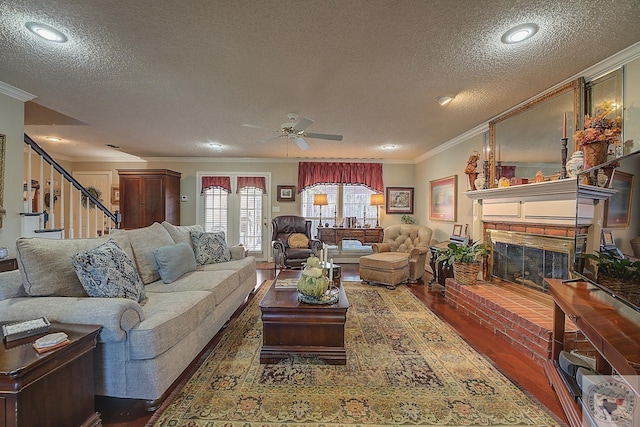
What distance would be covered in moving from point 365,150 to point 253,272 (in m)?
3.22

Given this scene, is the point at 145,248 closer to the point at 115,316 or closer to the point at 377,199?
the point at 115,316

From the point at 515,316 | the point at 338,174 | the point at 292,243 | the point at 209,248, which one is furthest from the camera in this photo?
the point at 338,174

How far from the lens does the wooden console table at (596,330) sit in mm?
1146

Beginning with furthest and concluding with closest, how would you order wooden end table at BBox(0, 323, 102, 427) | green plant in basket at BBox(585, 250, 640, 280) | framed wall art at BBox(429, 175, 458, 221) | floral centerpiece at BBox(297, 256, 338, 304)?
framed wall art at BBox(429, 175, 458, 221)
floral centerpiece at BBox(297, 256, 338, 304)
green plant in basket at BBox(585, 250, 640, 280)
wooden end table at BBox(0, 323, 102, 427)

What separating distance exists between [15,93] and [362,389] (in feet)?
13.9

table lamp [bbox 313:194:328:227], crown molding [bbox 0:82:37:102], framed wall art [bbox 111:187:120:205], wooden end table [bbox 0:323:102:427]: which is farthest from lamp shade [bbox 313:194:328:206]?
framed wall art [bbox 111:187:120:205]

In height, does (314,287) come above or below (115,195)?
below

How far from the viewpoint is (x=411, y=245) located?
497cm

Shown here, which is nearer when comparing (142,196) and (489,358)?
(489,358)

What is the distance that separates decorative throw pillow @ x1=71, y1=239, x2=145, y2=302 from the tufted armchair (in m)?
3.72

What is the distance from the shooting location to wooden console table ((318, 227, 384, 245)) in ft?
19.1

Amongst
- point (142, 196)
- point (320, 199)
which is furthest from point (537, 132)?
point (142, 196)

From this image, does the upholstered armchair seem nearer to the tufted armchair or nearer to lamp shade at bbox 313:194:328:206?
lamp shade at bbox 313:194:328:206

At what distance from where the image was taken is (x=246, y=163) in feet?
21.3
